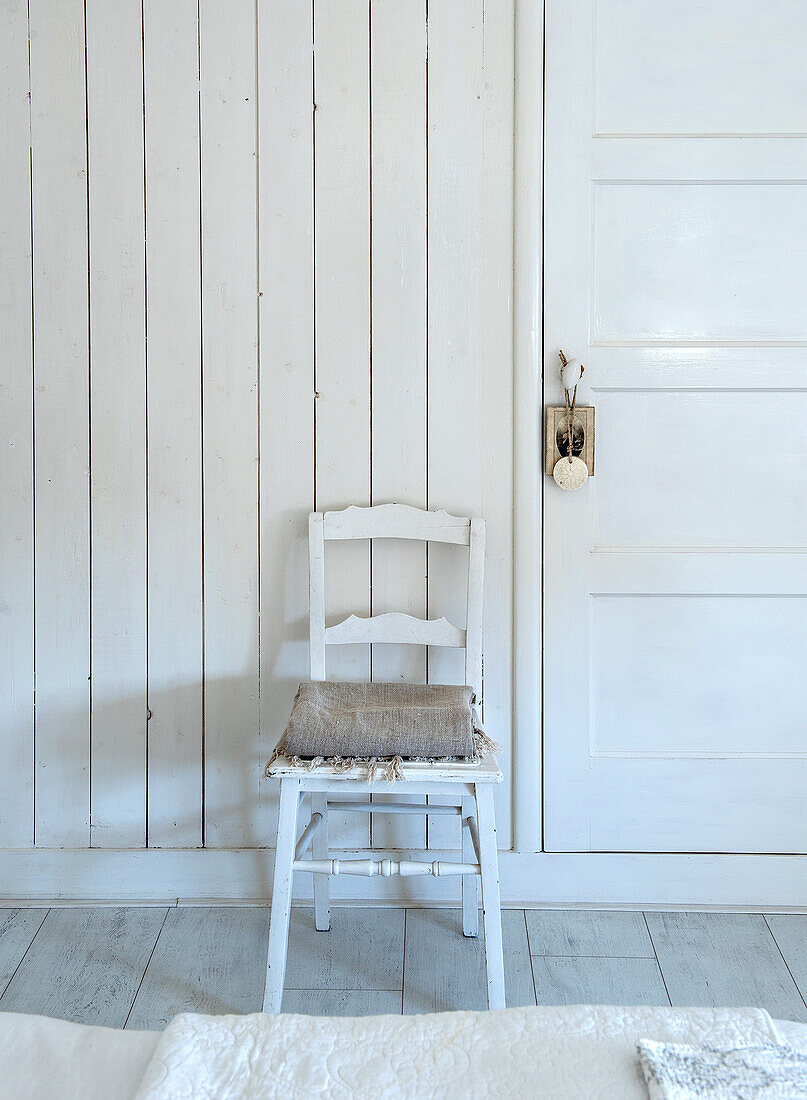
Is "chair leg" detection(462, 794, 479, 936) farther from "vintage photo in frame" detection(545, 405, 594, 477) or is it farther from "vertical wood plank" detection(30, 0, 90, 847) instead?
"vertical wood plank" detection(30, 0, 90, 847)

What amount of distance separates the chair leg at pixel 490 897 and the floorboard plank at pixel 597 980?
142mm

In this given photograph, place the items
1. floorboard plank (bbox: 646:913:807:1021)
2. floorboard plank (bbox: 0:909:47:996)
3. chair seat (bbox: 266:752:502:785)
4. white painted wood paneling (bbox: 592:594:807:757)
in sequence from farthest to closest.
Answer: white painted wood paneling (bbox: 592:594:807:757)
floorboard plank (bbox: 0:909:47:996)
floorboard plank (bbox: 646:913:807:1021)
chair seat (bbox: 266:752:502:785)

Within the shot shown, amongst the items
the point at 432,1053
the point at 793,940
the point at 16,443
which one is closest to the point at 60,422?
the point at 16,443

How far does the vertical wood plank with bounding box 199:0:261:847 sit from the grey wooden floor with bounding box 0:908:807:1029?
27 centimetres

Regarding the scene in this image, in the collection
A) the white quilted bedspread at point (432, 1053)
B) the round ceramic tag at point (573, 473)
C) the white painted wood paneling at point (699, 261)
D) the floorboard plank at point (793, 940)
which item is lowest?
the floorboard plank at point (793, 940)

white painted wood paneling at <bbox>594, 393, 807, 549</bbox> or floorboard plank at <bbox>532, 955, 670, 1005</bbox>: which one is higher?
white painted wood paneling at <bbox>594, 393, 807, 549</bbox>

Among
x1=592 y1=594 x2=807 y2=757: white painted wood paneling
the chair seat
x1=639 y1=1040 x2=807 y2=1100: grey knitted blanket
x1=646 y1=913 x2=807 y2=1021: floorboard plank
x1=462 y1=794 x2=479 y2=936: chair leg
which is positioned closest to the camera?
x1=639 y1=1040 x2=807 y2=1100: grey knitted blanket

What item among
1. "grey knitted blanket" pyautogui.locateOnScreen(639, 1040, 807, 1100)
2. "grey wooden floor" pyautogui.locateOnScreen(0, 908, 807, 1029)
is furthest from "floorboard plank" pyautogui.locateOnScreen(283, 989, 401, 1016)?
"grey knitted blanket" pyautogui.locateOnScreen(639, 1040, 807, 1100)

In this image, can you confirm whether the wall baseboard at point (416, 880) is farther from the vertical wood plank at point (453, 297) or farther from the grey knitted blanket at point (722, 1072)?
the grey knitted blanket at point (722, 1072)

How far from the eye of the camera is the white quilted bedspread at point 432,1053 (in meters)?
0.71

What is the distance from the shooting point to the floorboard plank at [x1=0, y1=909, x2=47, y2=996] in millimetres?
1767

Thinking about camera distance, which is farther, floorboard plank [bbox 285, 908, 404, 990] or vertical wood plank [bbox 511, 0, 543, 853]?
vertical wood plank [bbox 511, 0, 543, 853]

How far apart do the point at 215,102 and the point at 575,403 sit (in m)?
1.00

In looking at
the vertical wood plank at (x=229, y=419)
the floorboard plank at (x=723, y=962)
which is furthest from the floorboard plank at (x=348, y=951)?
the floorboard plank at (x=723, y=962)
